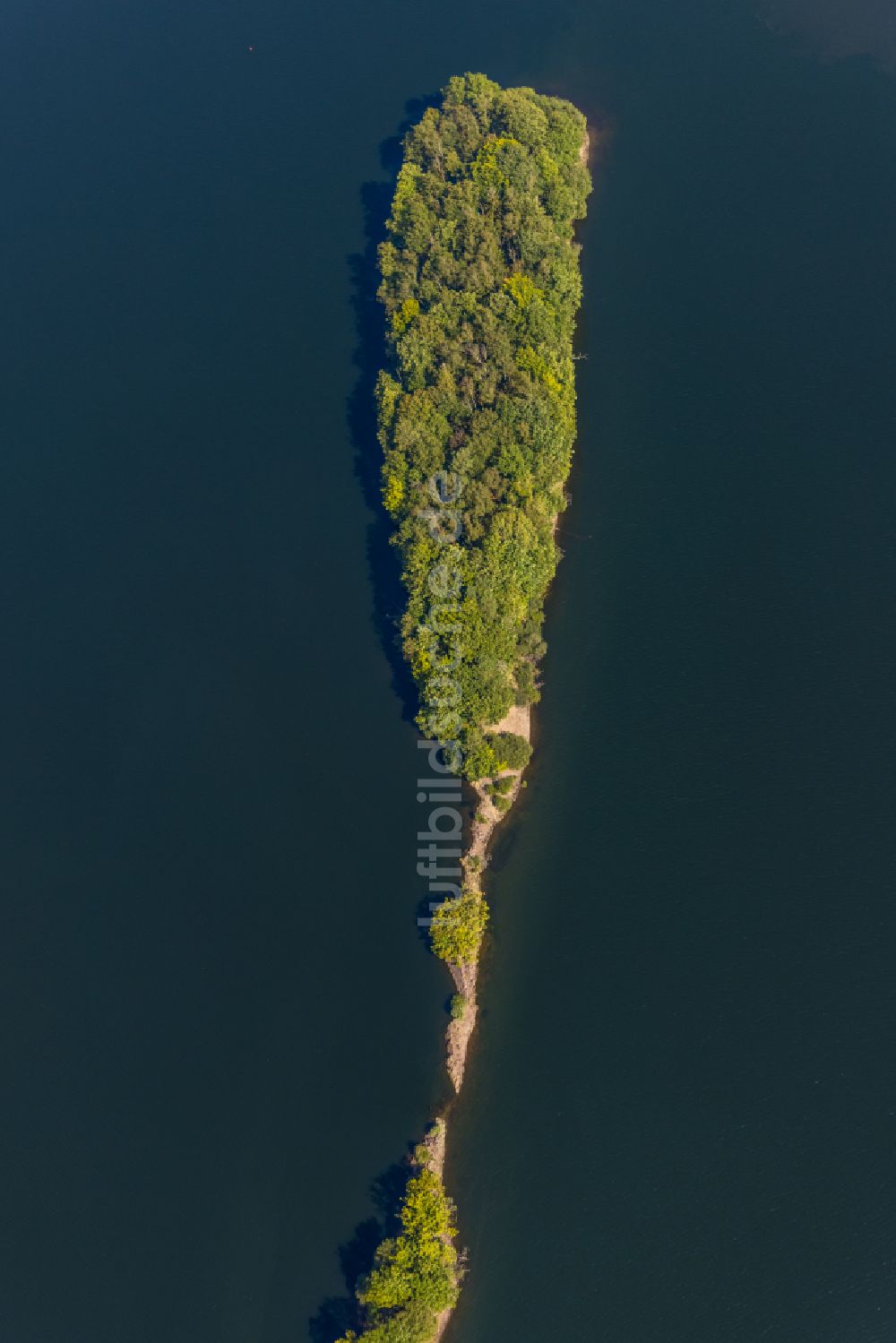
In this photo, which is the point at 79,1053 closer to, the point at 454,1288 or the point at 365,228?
the point at 454,1288

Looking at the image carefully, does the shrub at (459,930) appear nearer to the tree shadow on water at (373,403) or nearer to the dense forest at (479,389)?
the dense forest at (479,389)

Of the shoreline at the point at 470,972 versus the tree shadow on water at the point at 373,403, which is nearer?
the shoreline at the point at 470,972

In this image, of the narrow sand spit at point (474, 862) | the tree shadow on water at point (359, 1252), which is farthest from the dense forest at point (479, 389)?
the tree shadow on water at point (359, 1252)

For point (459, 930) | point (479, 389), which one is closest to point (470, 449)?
point (479, 389)

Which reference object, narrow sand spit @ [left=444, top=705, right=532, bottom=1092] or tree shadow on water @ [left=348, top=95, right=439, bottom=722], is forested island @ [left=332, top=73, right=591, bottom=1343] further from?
tree shadow on water @ [left=348, top=95, right=439, bottom=722]

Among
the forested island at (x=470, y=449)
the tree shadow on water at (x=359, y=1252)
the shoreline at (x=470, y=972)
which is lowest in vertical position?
the tree shadow on water at (x=359, y=1252)

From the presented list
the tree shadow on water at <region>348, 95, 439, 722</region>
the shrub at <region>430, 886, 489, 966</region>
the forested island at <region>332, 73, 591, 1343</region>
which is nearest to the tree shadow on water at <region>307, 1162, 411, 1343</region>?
the forested island at <region>332, 73, 591, 1343</region>
